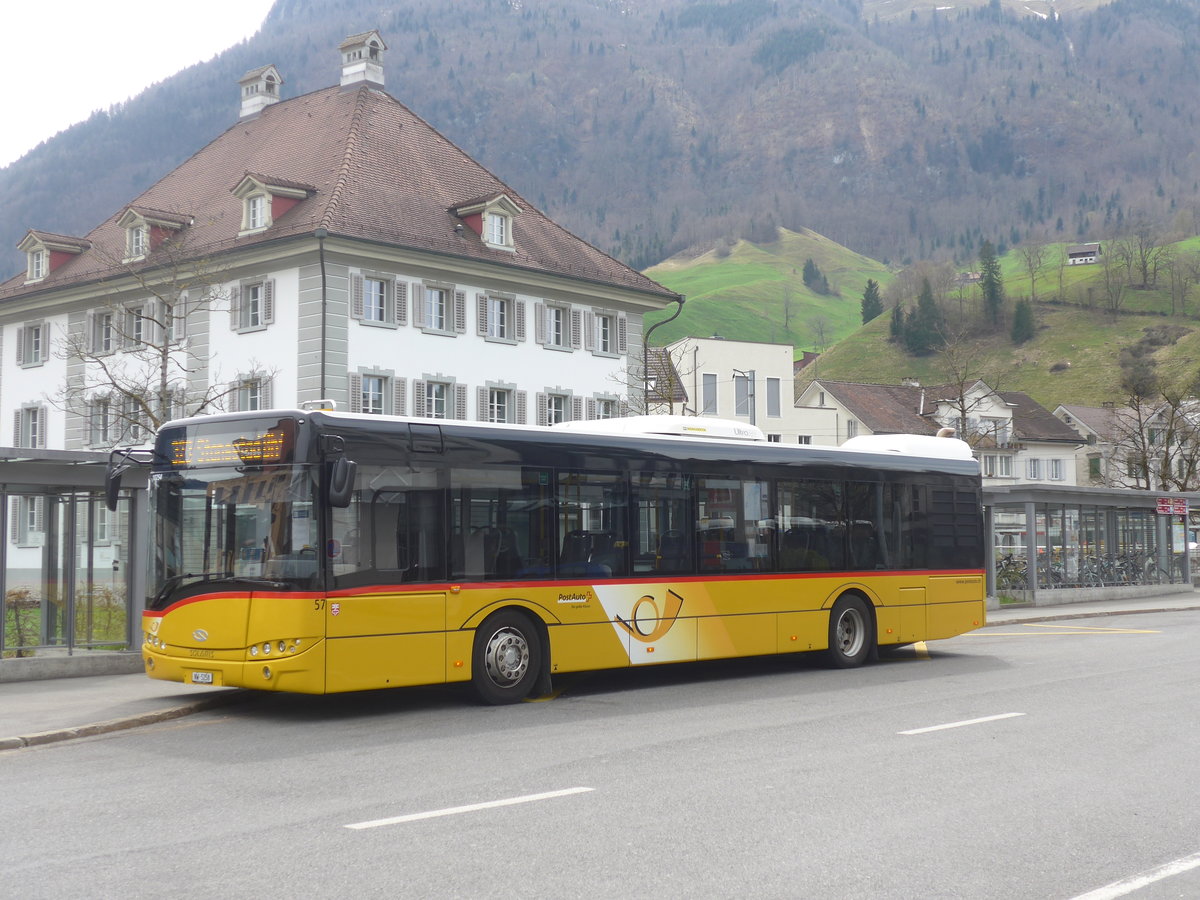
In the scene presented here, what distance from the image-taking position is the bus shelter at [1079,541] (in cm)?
3453

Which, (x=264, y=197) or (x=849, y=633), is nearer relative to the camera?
(x=849, y=633)

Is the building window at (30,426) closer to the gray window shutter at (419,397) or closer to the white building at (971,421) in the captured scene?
the gray window shutter at (419,397)

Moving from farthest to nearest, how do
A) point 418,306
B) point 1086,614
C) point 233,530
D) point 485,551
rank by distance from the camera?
point 418,306 → point 1086,614 → point 485,551 → point 233,530

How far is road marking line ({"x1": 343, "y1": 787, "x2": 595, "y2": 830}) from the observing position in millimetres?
7891

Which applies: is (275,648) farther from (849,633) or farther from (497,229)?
A: (497,229)

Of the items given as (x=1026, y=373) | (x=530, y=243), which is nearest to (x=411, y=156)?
(x=530, y=243)

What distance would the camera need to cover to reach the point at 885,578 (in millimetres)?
18641

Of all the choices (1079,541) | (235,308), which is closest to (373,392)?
(235,308)

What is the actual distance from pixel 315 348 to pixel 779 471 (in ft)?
77.2

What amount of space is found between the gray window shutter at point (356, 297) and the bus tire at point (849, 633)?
23757 millimetres

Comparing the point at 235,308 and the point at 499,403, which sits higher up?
the point at 235,308

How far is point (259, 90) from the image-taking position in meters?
51.4

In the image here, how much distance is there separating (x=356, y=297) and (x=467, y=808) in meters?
32.0

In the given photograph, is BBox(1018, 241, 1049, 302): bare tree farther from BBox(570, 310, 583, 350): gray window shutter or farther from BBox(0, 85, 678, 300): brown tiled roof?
BBox(570, 310, 583, 350): gray window shutter
